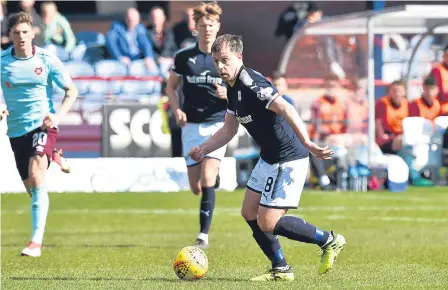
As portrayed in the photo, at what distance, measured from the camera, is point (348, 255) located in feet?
41.3

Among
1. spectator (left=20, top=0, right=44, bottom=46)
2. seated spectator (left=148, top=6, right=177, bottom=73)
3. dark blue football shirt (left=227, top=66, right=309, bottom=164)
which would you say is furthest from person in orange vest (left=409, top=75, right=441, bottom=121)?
dark blue football shirt (left=227, top=66, right=309, bottom=164)

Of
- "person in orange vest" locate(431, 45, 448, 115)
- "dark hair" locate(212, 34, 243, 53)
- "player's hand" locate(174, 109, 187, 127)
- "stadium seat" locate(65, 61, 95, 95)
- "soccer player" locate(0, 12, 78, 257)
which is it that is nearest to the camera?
"dark hair" locate(212, 34, 243, 53)

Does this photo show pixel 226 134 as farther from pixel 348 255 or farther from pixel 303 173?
pixel 348 255

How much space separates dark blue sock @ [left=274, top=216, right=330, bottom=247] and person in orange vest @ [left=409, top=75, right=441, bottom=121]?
13156mm

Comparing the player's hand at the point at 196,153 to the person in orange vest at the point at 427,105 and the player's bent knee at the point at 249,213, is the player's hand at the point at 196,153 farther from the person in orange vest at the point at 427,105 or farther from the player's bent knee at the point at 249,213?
the person in orange vest at the point at 427,105

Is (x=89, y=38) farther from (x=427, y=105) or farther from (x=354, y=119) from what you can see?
(x=427, y=105)

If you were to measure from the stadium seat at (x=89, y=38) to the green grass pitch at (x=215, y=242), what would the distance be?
7.92 meters

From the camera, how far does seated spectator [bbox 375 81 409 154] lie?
74.8ft

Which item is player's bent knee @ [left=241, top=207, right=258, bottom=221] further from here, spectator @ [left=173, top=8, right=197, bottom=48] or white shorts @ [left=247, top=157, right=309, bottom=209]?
spectator @ [left=173, top=8, right=197, bottom=48]

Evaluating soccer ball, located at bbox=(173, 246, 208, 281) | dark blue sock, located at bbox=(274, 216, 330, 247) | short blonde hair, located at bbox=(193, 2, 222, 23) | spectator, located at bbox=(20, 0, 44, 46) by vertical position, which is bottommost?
spectator, located at bbox=(20, 0, 44, 46)

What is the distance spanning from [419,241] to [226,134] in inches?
163

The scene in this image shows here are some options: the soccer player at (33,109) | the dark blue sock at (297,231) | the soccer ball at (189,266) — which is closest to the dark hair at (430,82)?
the soccer player at (33,109)

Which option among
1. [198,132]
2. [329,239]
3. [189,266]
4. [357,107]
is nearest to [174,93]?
[198,132]

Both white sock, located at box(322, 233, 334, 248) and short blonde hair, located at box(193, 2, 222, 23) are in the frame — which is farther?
short blonde hair, located at box(193, 2, 222, 23)
